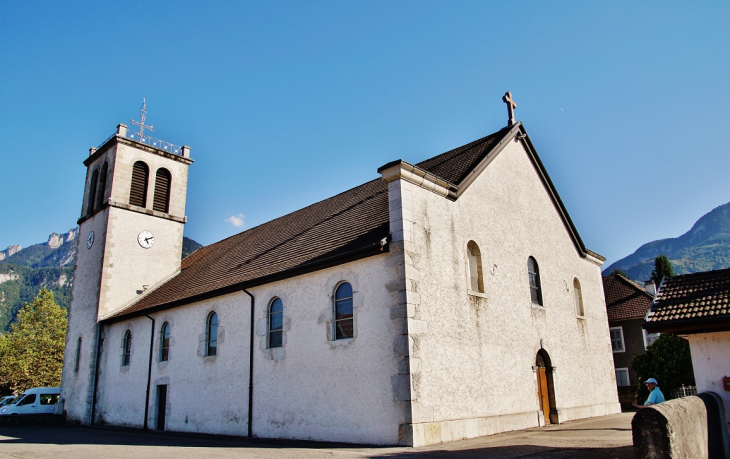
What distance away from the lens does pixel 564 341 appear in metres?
17.9

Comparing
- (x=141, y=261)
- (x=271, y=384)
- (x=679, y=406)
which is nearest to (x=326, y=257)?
(x=271, y=384)

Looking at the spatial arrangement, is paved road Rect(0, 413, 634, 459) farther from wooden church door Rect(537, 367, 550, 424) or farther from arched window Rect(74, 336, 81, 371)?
arched window Rect(74, 336, 81, 371)

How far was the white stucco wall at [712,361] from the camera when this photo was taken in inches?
363

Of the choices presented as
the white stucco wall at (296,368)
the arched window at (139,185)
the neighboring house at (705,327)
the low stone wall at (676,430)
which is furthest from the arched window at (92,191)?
the low stone wall at (676,430)

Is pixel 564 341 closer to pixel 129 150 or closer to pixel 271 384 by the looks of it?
pixel 271 384

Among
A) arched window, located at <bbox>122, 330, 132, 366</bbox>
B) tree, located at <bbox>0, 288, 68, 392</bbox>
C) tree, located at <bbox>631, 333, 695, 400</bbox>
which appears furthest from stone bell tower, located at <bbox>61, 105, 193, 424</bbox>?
tree, located at <bbox>631, 333, 695, 400</bbox>

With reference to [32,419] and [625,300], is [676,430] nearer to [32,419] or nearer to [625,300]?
[32,419]

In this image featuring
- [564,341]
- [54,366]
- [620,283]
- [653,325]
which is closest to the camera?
[653,325]

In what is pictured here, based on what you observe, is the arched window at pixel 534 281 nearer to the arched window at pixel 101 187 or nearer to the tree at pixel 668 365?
the tree at pixel 668 365

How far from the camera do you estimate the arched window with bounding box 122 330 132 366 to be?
21953mm

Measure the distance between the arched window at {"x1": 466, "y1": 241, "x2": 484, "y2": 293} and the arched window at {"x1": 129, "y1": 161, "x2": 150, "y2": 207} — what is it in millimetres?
17594

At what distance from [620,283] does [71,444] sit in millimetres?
32482

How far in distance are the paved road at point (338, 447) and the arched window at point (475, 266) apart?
392cm

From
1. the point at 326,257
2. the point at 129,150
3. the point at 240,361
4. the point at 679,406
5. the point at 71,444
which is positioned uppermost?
the point at 129,150
